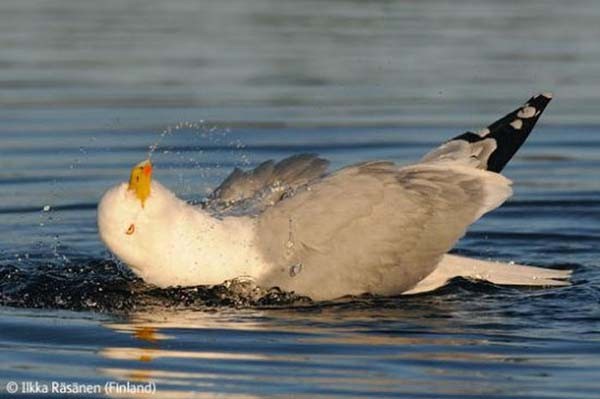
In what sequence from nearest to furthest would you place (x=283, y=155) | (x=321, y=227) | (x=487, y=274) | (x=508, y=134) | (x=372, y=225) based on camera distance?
(x=321, y=227)
(x=372, y=225)
(x=487, y=274)
(x=508, y=134)
(x=283, y=155)

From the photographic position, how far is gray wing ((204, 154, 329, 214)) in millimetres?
9461

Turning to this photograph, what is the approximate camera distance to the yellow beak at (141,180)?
8.65 m

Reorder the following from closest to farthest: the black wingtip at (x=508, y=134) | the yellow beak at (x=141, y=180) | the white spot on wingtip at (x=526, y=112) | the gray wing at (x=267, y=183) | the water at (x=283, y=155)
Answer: the water at (x=283, y=155)
the yellow beak at (x=141, y=180)
the gray wing at (x=267, y=183)
the black wingtip at (x=508, y=134)
the white spot on wingtip at (x=526, y=112)

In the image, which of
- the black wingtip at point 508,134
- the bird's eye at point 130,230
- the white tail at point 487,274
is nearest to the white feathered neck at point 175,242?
the bird's eye at point 130,230

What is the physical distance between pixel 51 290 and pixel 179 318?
40.2 inches

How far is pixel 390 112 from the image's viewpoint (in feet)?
46.1

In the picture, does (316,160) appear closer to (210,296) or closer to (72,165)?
(210,296)

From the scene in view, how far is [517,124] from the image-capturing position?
32.1 feet

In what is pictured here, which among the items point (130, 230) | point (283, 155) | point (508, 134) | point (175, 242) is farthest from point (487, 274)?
point (283, 155)

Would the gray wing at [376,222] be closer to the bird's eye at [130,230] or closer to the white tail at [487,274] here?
the white tail at [487,274]

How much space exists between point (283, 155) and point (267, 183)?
3.36 metres

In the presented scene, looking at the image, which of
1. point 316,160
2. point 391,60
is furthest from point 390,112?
point 316,160

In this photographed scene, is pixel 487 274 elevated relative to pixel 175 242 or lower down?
lower down

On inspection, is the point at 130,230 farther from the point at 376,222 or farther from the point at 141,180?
the point at 376,222
